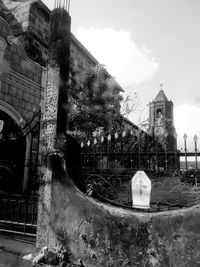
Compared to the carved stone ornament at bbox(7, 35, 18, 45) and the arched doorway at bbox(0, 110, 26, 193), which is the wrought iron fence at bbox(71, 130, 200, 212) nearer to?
the arched doorway at bbox(0, 110, 26, 193)

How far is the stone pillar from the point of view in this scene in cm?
309

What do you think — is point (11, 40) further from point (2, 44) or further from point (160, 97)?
point (160, 97)

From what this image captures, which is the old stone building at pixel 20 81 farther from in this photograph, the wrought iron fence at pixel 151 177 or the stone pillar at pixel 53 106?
the wrought iron fence at pixel 151 177

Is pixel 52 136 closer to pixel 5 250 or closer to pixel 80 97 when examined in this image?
pixel 5 250

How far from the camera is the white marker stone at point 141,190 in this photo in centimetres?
284

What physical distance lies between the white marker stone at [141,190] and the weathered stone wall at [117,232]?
0.36 metres

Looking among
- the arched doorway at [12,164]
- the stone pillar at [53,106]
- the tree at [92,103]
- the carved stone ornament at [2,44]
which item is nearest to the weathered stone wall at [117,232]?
the stone pillar at [53,106]

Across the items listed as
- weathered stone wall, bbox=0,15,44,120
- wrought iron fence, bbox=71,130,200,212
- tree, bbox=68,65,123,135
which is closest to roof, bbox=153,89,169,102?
tree, bbox=68,65,123,135

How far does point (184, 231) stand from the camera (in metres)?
2.18

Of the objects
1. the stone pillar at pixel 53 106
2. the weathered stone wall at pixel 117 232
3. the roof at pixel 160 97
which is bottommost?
the weathered stone wall at pixel 117 232

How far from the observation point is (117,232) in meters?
2.52

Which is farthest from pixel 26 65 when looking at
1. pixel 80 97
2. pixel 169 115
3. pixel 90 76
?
pixel 169 115

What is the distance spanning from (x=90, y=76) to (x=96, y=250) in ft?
37.0

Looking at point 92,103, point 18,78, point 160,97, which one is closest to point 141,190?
point 18,78
